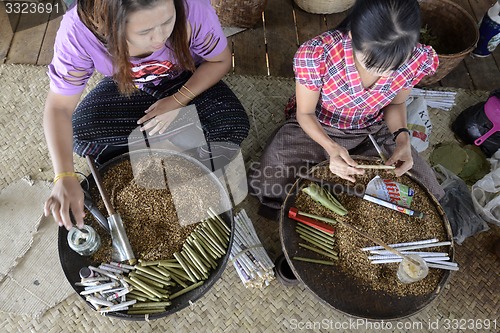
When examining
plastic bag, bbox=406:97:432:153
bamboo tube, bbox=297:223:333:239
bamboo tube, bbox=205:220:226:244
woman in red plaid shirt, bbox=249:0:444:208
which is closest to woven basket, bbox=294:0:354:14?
plastic bag, bbox=406:97:432:153

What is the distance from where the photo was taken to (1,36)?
233 centimetres

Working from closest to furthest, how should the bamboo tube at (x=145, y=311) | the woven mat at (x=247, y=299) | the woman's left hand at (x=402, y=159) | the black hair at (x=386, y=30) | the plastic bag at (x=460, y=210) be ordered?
the black hair at (x=386, y=30) < the bamboo tube at (x=145, y=311) < the woman's left hand at (x=402, y=159) < the woven mat at (x=247, y=299) < the plastic bag at (x=460, y=210)

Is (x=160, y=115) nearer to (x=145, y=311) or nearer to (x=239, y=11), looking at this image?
(x=145, y=311)

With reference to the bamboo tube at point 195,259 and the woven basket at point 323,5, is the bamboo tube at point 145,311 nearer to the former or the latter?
the bamboo tube at point 195,259

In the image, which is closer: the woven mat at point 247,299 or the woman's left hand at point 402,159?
the woman's left hand at point 402,159

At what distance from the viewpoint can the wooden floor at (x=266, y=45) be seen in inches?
90.8

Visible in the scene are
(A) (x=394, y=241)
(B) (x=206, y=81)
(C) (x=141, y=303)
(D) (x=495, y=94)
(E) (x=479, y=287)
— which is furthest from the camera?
(D) (x=495, y=94)

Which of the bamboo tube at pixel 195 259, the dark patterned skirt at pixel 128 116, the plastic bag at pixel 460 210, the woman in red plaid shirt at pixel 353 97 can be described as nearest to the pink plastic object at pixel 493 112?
the plastic bag at pixel 460 210

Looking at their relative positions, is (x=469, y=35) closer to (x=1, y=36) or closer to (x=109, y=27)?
(x=109, y=27)

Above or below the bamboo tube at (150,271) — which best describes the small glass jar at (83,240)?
above

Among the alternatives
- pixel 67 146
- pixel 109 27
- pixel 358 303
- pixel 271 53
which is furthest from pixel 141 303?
pixel 271 53

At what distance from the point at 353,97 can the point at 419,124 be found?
2.45ft

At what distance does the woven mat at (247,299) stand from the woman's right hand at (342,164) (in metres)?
0.52

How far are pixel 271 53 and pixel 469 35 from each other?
3.69 ft
